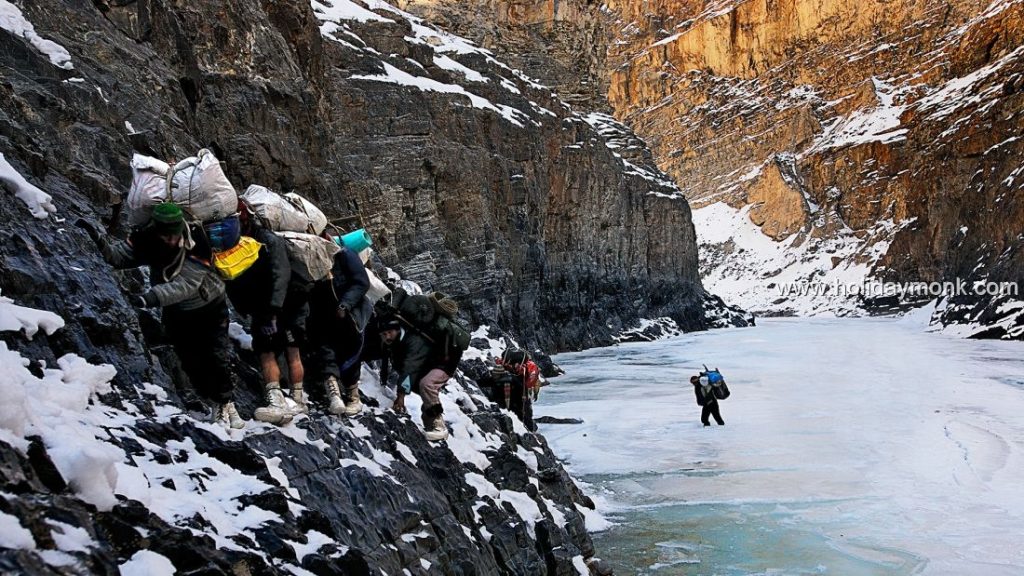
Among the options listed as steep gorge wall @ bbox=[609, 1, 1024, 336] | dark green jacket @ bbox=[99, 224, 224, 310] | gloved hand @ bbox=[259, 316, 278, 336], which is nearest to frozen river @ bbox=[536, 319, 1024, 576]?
gloved hand @ bbox=[259, 316, 278, 336]

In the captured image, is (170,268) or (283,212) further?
(283,212)

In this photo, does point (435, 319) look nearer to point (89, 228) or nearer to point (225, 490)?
point (89, 228)

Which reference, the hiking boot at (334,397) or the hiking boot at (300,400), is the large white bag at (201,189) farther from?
the hiking boot at (334,397)

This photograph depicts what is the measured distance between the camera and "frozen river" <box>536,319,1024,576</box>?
8602 millimetres

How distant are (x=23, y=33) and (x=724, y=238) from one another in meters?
126

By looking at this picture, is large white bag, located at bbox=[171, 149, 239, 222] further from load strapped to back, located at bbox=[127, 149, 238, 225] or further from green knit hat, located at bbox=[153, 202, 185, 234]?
green knit hat, located at bbox=[153, 202, 185, 234]

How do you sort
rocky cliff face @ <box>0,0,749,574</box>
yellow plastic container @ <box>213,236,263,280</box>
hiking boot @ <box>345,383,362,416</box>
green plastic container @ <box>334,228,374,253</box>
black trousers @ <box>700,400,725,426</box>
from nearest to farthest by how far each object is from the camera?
1. rocky cliff face @ <box>0,0,749,574</box>
2. yellow plastic container @ <box>213,236,263,280</box>
3. hiking boot @ <box>345,383,362,416</box>
4. green plastic container @ <box>334,228,374,253</box>
5. black trousers @ <box>700,400,725,426</box>

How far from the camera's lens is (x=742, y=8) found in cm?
15125

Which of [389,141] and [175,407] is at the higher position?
[389,141]

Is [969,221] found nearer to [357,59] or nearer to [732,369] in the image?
[732,369]

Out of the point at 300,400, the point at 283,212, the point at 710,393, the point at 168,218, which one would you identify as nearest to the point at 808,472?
the point at 710,393

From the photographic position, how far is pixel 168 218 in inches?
A: 172

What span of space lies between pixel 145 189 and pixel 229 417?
1.44 metres

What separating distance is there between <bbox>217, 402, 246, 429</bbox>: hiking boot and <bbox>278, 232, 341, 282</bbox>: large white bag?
1161 mm
